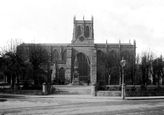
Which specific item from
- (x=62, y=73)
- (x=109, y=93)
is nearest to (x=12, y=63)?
(x=109, y=93)

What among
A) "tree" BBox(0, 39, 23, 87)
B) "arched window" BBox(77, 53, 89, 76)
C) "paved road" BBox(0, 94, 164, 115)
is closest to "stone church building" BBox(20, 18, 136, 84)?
"arched window" BBox(77, 53, 89, 76)

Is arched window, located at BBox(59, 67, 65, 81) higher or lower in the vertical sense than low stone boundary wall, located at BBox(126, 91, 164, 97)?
higher

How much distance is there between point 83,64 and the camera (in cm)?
5672

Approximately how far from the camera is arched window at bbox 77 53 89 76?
2214 inches

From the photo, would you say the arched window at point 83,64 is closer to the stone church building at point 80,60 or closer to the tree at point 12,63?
the stone church building at point 80,60

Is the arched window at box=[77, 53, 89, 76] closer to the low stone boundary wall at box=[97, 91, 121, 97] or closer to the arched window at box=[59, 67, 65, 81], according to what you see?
the arched window at box=[59, 67, 65, 81]

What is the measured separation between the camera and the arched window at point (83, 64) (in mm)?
56225

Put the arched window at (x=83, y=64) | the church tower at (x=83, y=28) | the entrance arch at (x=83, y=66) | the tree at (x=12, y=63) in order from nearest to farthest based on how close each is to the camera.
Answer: the tree at (x=12, y=63) → the entrance arch at (x=83, y=66) → the arched window at (x=83, y=64) → the church tower at (x=83, y=28)

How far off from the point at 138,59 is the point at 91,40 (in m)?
27.1

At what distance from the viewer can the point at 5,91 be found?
87.6 feet

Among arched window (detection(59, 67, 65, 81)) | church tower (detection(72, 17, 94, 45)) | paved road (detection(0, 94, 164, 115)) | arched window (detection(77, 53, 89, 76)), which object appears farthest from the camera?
church tower (detection(72, 17, 94, 45))

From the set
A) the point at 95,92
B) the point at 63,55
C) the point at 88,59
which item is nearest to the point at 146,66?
the point at 95,92

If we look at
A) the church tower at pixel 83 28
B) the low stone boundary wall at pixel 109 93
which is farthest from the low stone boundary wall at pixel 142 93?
the church tower at pixel 83 28

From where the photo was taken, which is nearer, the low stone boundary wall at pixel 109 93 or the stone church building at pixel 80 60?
the low stone boundary wall at pixel 109 93
